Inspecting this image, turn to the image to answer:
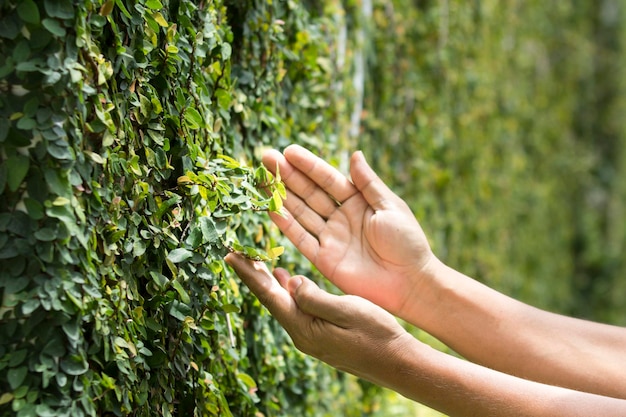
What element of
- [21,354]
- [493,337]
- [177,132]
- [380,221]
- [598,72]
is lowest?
[598,72]

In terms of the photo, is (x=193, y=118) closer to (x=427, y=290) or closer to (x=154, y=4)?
(x=154, y=4)

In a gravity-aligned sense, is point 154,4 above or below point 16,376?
above

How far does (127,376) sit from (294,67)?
131cm

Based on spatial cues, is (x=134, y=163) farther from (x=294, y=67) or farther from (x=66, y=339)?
(x=294, y=67)

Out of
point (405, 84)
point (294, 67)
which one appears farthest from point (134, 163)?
point (405, 84)

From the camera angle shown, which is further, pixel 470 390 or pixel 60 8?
pixel 470 390

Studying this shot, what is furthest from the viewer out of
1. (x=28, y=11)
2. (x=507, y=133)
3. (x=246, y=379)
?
(x=507, y=133)

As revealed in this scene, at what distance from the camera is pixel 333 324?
1771 mm

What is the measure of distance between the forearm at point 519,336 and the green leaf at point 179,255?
799mm

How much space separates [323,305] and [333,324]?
0.06 m

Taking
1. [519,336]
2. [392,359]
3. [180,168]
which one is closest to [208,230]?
[180,168]

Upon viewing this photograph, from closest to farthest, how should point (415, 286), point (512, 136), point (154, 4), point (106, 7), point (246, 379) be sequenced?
point (106, 7)
point (154, 4)
point (246, 379)
point (415, 286)
point (512, 136)

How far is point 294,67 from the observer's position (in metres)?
2.59

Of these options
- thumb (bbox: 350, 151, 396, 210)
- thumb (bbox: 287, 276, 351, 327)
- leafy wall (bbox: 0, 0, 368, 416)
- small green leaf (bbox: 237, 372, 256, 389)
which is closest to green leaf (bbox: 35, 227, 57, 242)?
leafy wall (bbox: 0, 0, 368, 416)
